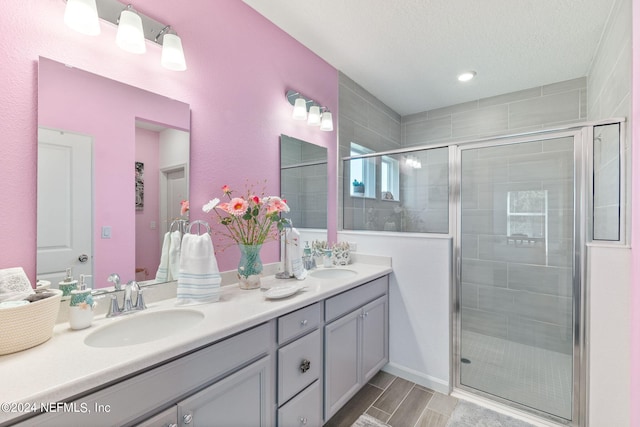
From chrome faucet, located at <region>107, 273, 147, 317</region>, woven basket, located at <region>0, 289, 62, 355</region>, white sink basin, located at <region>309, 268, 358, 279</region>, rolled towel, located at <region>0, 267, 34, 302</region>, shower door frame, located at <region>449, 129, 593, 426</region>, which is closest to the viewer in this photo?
woven basket, located at <region>0, 289, 62, 355</region>

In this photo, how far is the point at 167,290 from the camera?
1393 mm

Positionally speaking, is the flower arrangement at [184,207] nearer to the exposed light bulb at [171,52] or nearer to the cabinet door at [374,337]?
the exposed light bulb at [171,52]

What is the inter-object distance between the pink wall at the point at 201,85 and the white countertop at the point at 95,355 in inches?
13.6

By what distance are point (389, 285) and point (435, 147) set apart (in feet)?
3.78

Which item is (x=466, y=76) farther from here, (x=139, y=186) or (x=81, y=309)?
(x=81, y=309)

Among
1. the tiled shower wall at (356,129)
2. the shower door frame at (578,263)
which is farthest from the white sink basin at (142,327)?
the shower door frame at (578,263)

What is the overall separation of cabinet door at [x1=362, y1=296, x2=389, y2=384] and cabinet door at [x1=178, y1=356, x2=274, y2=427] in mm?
871

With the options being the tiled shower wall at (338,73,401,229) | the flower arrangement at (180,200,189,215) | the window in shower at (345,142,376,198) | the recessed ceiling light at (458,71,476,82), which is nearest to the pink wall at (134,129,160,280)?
the flower arrangement at (180,200,189,215)

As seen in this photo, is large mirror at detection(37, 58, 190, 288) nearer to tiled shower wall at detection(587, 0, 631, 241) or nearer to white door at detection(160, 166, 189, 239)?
white door at detection(160, 166, 189, 239)

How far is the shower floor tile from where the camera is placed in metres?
1.82

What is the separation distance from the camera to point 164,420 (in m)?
0.88

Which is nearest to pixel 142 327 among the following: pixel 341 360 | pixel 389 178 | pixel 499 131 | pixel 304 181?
pixel 341 360

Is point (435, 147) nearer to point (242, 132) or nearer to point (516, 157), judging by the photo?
point (516, 157)

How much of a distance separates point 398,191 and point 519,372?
5.49 ft
